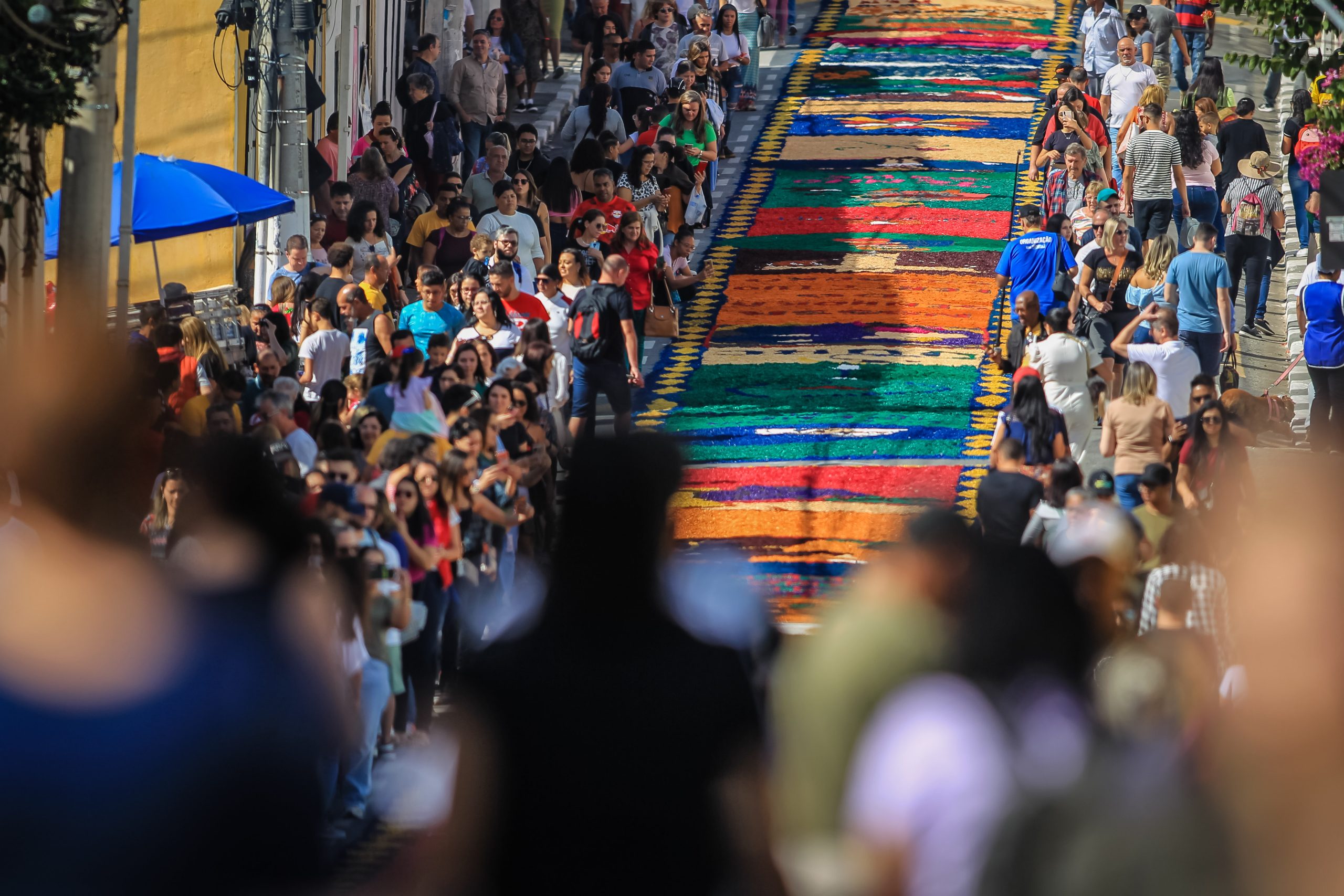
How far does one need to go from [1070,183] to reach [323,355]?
7290 mm

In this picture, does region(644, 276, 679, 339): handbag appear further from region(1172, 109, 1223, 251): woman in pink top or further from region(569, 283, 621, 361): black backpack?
region(1172, 109, 1223, 251): woman in pink top

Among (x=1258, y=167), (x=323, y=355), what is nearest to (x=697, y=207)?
(x=1258, y=167)

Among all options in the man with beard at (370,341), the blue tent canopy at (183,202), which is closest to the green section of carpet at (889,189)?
the blue tent canopy at (183,202)

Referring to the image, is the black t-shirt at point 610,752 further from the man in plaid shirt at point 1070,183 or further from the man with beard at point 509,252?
the man in plaid shirt at point 1070,183

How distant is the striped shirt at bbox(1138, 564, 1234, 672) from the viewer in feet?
28.9

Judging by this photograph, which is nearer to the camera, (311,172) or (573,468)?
(573,468)

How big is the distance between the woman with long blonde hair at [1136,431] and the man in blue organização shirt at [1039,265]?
3.47 m

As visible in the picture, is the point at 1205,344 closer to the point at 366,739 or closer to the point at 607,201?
the point at 607,201

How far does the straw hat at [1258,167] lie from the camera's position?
18141mm

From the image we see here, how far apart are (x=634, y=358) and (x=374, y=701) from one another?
5.52 m

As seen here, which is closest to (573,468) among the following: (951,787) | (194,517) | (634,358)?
(951,787)

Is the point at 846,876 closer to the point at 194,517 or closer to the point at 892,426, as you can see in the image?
the point at 194,517

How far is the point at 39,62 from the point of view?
11.2 metres

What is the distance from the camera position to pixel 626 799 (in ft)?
13.1
